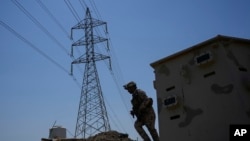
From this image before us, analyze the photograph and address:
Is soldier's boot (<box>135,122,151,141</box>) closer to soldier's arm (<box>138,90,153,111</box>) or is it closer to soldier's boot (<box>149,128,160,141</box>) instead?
soldier's boot (<box>149,128,160,141</box>)

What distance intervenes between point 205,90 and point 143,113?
15.4ft

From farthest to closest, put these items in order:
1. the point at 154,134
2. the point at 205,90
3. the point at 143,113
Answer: the point at 205,90
the point at 143,113
the point at 154,134

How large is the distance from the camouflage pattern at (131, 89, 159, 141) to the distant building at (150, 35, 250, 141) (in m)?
4.22

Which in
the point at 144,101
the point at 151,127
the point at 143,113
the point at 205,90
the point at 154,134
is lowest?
the point at 154,134

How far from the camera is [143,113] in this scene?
9719mm

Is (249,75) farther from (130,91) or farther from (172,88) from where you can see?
(130,91)

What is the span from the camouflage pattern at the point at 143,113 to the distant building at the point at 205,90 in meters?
4.22

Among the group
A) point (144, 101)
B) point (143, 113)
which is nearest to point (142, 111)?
point (143, 113)

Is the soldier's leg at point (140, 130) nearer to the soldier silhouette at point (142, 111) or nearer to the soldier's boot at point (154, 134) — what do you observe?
the soldier silhouette at point (142, 111)

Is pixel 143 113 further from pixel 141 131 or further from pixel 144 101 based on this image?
pixel 141 131

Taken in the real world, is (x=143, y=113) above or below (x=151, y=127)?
above

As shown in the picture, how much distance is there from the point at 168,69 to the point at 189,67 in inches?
46.8

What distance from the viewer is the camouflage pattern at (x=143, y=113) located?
9.62 metres

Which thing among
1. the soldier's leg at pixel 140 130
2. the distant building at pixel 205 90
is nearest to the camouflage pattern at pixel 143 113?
the soldier's leg at pixel 140 130
